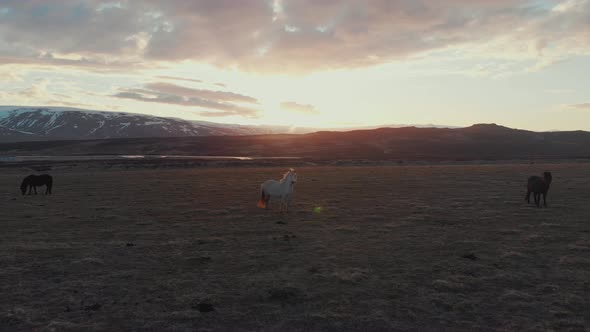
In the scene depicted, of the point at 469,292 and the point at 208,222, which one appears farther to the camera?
the point at 208,222

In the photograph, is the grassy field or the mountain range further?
the mountain range

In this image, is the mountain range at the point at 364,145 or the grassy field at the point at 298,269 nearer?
the grassy field at the point at 298,269

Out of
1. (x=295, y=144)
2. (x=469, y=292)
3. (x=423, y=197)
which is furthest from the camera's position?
(x=295, y=144)

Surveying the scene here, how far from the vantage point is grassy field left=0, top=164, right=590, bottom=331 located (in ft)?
27.0

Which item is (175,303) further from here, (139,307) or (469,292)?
(469,292)

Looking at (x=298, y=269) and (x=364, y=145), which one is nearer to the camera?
(x=298, y=269)

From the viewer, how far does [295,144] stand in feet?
543

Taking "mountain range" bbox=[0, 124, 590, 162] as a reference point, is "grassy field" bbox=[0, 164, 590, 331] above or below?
below

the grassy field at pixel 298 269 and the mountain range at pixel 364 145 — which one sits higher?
the mountain range at pixel 364 145

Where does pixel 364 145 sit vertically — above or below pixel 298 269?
above

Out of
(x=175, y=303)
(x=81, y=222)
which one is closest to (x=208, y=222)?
(x=81, y=222)

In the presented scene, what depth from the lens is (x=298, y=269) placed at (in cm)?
1133

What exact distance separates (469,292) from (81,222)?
58.1 ft

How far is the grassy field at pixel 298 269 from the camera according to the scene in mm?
8227
